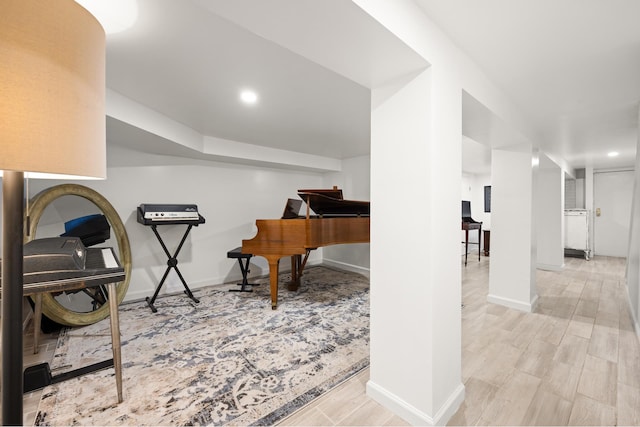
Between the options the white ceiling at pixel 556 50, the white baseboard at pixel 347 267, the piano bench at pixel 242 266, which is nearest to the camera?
the white ceiling at pixel 556 50

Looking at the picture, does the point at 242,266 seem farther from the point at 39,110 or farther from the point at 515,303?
the point at 39,110

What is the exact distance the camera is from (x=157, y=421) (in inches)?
59.2

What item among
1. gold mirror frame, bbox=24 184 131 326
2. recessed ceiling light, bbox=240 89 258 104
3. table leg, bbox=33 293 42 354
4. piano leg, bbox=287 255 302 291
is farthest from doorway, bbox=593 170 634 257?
table leg, bbox=33 293 42 354

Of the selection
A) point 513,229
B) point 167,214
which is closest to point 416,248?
point 513,229

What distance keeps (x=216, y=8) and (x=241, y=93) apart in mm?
1357

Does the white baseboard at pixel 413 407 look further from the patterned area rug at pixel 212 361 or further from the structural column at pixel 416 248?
the patterned area rug at pixel 212 361

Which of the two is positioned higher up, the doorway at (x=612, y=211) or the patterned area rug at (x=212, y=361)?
the doorway at (x=612, y=211)

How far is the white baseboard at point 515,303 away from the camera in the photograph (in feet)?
10.1

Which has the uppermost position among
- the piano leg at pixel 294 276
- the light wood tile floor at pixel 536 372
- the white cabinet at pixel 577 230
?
the white cabinet at pixel 577 230

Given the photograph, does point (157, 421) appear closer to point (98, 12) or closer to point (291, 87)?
point (98, 12)

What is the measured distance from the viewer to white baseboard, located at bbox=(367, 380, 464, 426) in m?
1.45

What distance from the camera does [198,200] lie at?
13.7 ft

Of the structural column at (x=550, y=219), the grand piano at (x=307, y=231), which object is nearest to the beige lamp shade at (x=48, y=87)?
the grand piano at (x=307, y=231)

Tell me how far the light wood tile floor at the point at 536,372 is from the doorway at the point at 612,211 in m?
4.39
